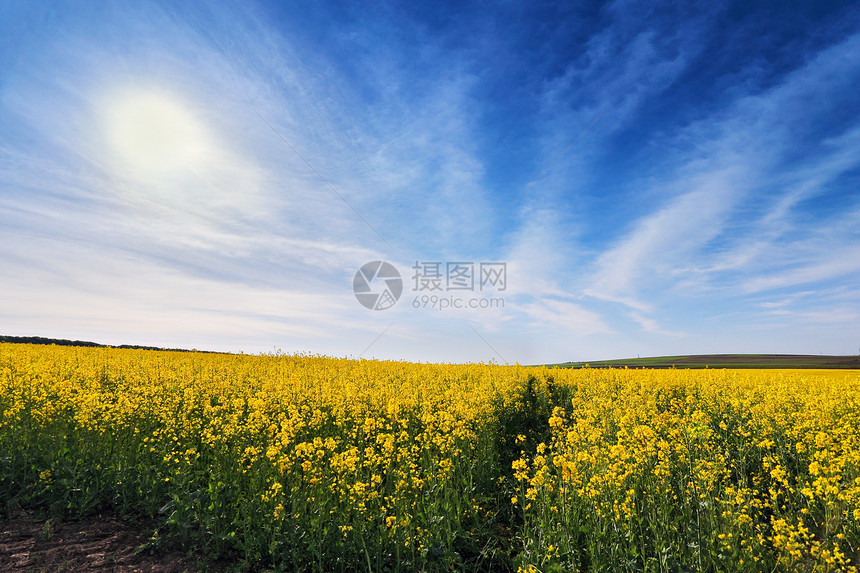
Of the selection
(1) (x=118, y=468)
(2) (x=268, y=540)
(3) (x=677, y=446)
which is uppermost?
(3) (x=677, y=446)

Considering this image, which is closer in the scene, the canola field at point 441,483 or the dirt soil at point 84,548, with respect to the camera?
the canola field at point 441,483

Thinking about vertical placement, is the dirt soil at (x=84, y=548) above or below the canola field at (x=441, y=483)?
below

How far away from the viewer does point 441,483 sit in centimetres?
562

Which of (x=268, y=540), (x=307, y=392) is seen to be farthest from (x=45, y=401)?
(x=268, y=540)

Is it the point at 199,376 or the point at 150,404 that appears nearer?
the point at 150,404

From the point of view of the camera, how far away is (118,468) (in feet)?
20.7

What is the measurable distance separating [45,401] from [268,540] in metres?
7.27

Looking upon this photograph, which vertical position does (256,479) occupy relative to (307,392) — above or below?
below

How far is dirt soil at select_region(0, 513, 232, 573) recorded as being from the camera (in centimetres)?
475

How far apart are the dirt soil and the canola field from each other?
222 millimetres

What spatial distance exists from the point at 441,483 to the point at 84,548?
4495 mm

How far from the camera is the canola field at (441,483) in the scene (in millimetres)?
4543

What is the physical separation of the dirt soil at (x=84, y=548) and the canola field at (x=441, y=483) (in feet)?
0.73

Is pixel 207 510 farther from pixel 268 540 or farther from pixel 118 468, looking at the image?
pixel 118 468
